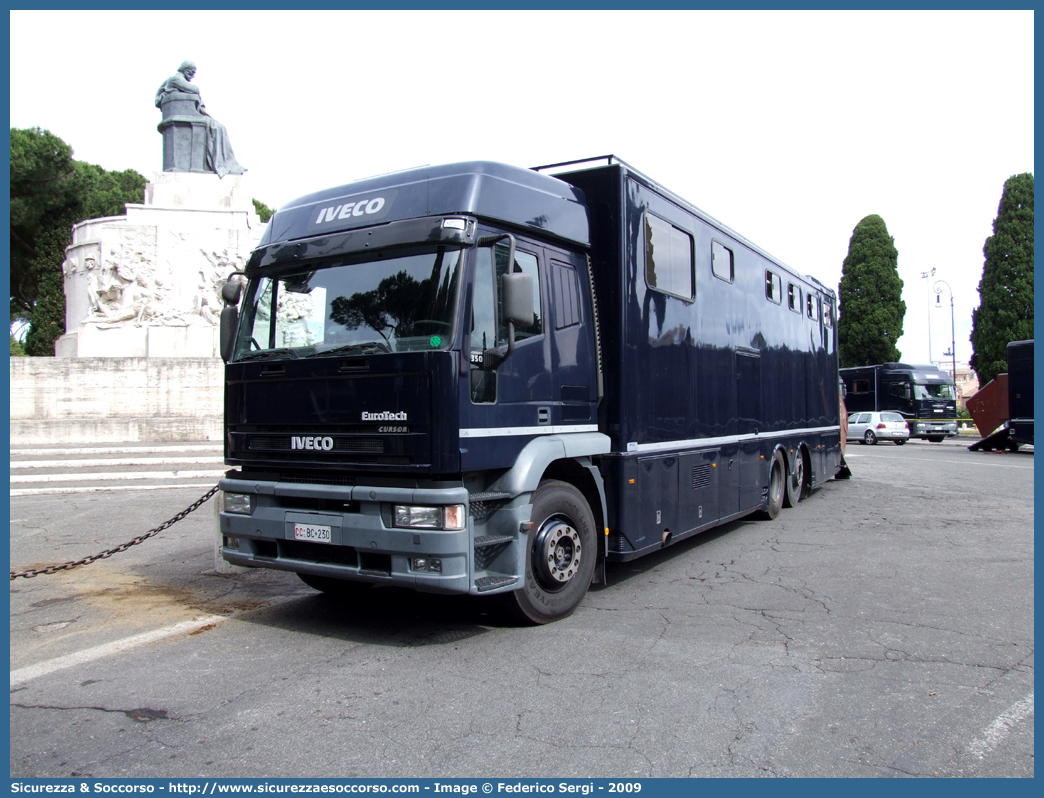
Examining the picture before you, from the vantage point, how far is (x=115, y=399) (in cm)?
2097

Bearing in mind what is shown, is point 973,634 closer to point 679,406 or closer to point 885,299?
point 679,406

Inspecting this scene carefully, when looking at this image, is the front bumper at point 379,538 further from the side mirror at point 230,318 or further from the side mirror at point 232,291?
the side mirror at point 232,291

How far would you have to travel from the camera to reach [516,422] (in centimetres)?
538

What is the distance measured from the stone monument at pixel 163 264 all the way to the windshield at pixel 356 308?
62.1ft

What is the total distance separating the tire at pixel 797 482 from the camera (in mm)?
11602

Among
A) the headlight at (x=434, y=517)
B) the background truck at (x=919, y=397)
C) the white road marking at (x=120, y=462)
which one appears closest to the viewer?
the headlight at (x=434, y=517)

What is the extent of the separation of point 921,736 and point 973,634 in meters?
2.02

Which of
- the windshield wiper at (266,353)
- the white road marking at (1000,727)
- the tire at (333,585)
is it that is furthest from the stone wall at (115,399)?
the white road marking at (1000,727)

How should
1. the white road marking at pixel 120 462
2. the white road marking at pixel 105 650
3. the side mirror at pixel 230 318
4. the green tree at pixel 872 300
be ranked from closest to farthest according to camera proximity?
1. the white road marking at pixel 105 650
2. the side mirror at pixel 230 318
3. the white road marking at pixel 120 462
4. the green tree at pixel 872 300

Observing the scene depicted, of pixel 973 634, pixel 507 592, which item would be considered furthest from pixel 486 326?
pixel 973 634

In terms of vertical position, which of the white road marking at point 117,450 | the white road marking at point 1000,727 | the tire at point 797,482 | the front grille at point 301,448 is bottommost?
the white road marking at point 1000,727

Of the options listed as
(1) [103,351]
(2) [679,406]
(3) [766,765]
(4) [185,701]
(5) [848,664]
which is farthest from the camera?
(1) [103,351]

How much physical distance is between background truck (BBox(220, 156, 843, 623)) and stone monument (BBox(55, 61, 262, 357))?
62.8ft

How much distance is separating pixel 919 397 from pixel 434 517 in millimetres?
35757
